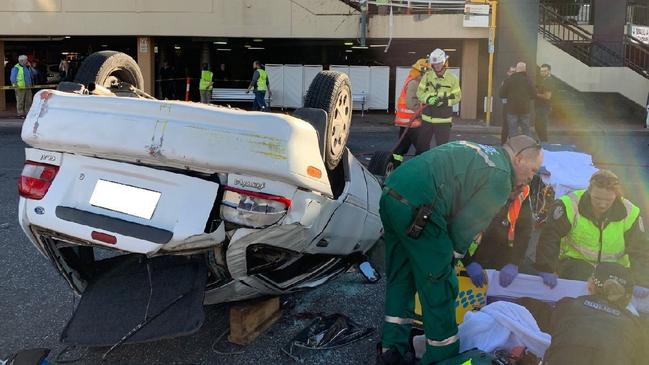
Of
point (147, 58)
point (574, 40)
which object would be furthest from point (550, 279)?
point (574, 40)

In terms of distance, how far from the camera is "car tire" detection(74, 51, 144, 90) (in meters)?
3.89

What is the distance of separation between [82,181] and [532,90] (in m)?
9.24

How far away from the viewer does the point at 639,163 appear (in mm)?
10680

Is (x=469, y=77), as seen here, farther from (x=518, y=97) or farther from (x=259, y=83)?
(x=518, y=97)

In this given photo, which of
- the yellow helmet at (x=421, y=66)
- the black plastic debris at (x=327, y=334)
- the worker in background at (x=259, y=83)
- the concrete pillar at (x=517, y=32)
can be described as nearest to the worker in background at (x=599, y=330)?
the black plastic debris at (x=327, y=334)

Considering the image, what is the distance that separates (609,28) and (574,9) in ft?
9.92

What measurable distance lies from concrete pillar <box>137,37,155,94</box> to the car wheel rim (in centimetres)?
1683

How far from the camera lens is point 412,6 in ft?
62.7

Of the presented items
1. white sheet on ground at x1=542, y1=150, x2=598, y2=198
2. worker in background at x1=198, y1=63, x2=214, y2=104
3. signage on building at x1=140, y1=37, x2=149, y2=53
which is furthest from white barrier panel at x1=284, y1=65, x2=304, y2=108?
white sheet on ground at x1=542, y1=150, x2=598, y2=198

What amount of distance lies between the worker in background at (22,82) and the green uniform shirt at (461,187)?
18.1 metres

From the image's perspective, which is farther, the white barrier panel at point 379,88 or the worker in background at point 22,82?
the white barrier panel at point 379,88

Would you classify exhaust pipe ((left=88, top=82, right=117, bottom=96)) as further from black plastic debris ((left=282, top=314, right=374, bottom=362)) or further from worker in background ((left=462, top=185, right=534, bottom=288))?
worker in background ((left=462, top=185, right=534, bottom=288))

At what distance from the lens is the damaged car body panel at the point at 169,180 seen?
2.86 metres

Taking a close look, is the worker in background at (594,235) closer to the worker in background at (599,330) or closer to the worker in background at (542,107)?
the worker in background at (599,330)
